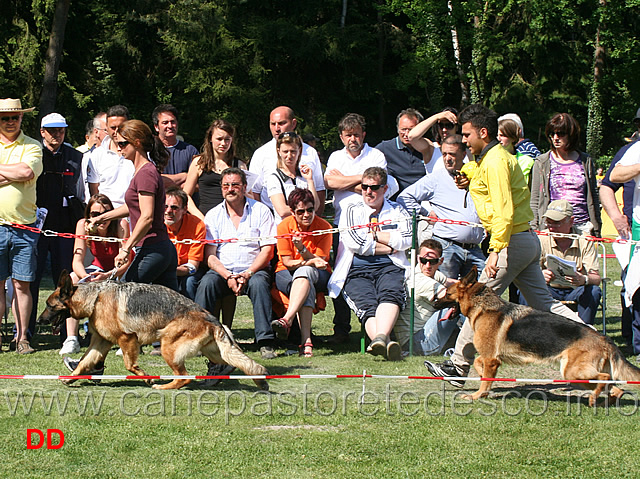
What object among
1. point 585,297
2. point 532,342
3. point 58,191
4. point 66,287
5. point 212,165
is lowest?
point 532,342

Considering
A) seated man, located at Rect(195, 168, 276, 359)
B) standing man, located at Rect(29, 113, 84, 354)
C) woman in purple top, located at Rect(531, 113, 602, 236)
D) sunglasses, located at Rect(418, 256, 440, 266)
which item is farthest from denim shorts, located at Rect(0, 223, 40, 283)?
woman in purple top, located at Rect(531, 113, 602, 236)

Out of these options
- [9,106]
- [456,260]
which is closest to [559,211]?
[456,260]

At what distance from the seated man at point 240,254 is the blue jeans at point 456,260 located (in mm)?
1769

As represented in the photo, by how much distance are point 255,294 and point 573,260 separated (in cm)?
337

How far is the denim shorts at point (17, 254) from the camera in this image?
7.78 m

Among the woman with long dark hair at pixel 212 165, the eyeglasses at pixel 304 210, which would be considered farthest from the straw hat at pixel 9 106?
the eyeglasses at pixel 304 210

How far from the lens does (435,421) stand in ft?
17.6

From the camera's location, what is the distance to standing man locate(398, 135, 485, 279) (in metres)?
8.00

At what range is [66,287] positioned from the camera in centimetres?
638

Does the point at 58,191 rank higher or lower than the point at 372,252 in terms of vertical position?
higher

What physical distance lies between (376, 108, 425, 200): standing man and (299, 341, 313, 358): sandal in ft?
7.38

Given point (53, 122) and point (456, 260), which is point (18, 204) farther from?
point (456, 260)

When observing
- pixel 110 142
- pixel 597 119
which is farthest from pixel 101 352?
pixel 597 119

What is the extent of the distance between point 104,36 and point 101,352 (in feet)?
80.7
